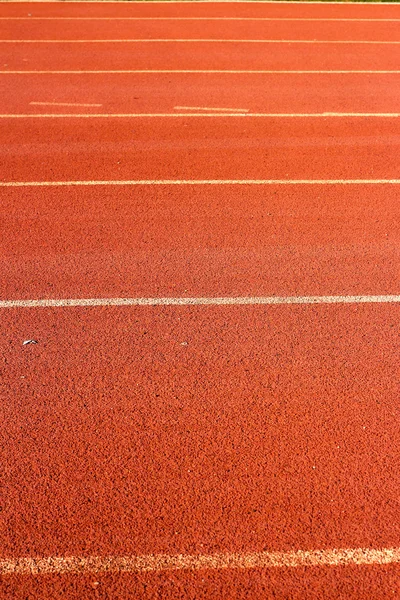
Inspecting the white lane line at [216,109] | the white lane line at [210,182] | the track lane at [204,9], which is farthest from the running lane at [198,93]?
the track lane at [204,9]

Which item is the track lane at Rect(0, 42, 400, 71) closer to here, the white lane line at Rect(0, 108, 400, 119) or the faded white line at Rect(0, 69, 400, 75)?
the faded white line at Rect(0, 69, 400, 75)

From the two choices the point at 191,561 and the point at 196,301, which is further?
the point at 196,301

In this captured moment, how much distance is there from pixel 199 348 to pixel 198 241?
5.87 ft

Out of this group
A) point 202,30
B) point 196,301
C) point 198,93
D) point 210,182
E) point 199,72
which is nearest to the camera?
point 196,301

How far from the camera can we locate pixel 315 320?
5.84 m

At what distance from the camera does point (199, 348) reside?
215 inches

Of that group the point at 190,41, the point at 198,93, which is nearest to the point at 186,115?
the point at 198,93

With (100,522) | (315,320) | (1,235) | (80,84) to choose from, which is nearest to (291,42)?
(80,84)

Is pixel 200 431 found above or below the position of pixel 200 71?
above

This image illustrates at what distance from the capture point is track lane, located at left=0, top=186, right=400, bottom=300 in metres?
6.31

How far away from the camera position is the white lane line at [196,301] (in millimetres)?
6004

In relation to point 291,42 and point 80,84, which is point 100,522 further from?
point 291,42

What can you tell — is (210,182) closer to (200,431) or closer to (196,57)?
(200,431)

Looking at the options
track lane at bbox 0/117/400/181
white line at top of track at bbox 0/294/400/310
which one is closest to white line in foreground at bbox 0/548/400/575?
white line at top of track at bbox 0/294/400/310
